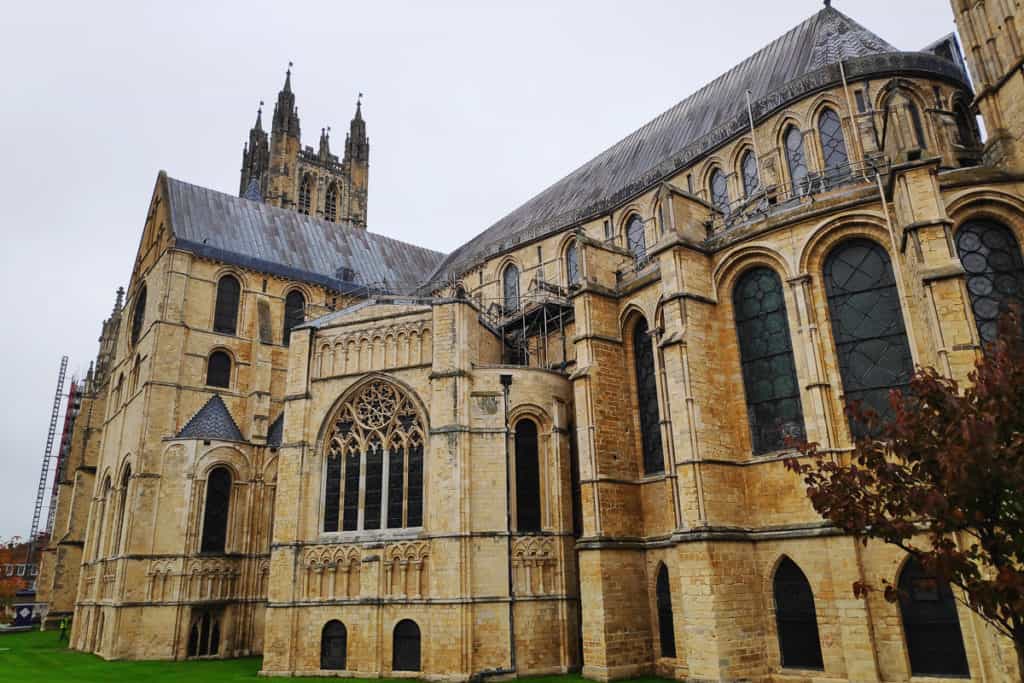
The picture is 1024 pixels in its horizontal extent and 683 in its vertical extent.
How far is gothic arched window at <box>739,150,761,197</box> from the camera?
2178 centimetres

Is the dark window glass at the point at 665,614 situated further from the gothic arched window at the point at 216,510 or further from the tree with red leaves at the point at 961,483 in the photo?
the gothic arched window at the point at 216,510

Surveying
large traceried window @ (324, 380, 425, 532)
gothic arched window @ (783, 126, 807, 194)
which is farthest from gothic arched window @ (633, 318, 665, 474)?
gothic arched window @ (783, 126, 807, 194)

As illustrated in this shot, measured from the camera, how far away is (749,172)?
22.2 meters

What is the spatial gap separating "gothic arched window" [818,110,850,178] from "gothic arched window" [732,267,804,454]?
18.0ft

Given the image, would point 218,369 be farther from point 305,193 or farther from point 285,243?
point 305,193

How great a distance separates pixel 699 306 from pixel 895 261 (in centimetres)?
409

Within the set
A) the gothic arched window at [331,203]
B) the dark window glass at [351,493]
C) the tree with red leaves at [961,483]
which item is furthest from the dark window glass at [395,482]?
the gothic arched window at [331,203]

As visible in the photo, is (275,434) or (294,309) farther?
(294,309)

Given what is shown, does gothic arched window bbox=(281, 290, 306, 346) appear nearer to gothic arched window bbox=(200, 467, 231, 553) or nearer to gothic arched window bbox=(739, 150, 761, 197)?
gothic arched window bbox=(200, 467, 231, 553)

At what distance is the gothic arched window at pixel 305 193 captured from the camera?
52.5 metres

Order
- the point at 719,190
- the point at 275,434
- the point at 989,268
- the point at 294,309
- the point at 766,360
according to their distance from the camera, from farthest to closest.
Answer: the point at 294,309, the point at 275,434, the point at 719,190, the point at 766,360, the point at 989,268

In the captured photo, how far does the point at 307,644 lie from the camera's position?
19.8 meters

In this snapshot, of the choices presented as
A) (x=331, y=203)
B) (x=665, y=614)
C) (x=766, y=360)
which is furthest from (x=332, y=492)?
(x=331, y=203)

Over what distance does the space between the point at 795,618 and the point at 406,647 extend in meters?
10.0
